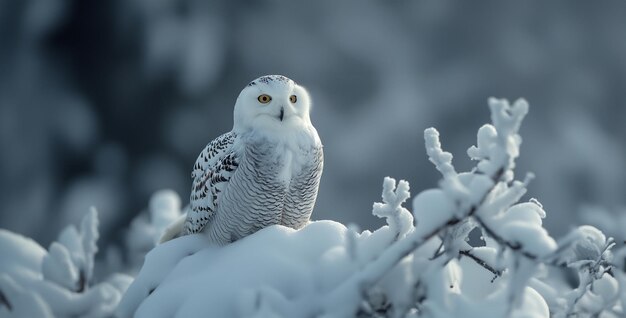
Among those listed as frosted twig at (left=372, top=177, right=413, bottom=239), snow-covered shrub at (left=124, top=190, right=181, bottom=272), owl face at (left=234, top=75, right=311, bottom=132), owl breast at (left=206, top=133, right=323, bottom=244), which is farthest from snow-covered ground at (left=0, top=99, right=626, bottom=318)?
snow-covered shrub at (left=124, top=190, right=181, bottom=272)

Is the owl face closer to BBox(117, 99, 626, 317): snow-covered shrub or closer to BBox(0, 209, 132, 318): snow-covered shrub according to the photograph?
BBox(117, 99, 626, 317): snow-covered shrub

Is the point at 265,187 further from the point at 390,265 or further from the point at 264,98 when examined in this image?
the point at 390,265

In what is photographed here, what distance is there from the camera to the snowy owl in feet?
7.35

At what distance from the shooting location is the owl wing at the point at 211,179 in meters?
2.37

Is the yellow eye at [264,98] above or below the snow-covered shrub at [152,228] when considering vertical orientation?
below

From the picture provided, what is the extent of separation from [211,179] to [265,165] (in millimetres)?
334

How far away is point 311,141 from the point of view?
2.29 metres

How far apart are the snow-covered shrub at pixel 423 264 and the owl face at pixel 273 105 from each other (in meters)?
0.43

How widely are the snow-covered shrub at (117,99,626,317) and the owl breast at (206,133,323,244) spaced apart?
0.49 ft

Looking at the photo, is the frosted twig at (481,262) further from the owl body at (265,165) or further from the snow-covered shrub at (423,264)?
the owl body at (265,165)

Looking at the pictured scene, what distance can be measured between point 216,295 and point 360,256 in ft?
1.58

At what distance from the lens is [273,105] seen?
2256mm

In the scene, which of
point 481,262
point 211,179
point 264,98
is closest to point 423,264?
point 481,262

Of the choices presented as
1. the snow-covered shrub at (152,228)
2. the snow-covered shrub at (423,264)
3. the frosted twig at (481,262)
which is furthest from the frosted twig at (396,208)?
the snow-covered shrub at (152,228)
